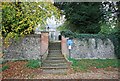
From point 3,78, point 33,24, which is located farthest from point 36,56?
point 3,78

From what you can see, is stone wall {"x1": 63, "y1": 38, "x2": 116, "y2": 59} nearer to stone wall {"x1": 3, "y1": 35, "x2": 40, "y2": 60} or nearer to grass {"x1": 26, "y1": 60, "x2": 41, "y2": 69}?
stone wall {"x1": 3, "y1": 35, "x2": 40, "y2": 60}

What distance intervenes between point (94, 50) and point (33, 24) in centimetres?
557

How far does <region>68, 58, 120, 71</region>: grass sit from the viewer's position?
45.4 ft

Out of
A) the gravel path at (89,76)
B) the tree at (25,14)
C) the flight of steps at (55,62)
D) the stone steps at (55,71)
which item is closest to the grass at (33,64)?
the flight of steps at (55,62)

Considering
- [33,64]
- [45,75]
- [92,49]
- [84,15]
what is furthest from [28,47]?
[84,15]

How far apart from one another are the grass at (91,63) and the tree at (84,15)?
4068 millimetres

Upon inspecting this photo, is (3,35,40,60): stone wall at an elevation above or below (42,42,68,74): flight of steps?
above

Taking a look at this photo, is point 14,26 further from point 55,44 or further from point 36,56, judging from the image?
point 55,44

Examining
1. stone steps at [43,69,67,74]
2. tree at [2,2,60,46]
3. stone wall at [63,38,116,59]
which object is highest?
tree at [2,2,60,46]

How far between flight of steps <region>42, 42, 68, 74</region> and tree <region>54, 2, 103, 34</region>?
3.29m

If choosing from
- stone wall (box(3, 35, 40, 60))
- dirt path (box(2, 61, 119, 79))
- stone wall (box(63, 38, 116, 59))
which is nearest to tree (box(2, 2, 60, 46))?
dirt path (box(2, 61, 119, 79))

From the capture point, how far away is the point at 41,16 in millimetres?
12914

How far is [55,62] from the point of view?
14.5 metres

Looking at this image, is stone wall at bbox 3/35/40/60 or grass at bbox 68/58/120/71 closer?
grass at bbox 68/58/120/71
